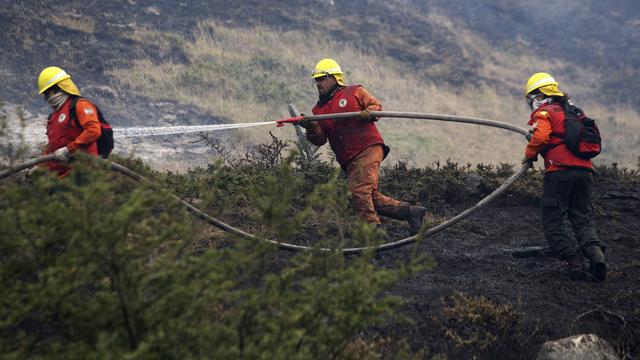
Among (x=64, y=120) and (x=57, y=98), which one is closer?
(x=64, y=120)

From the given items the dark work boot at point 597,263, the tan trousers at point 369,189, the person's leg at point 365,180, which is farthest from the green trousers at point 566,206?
the person's leg at point 365,180

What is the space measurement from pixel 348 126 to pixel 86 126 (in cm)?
269

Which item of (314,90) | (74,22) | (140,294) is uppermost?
(74,22)

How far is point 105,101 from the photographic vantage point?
16312mm

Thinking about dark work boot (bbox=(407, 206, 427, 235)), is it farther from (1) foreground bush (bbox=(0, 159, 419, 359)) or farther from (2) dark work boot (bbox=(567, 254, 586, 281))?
(1) foreground bush (bbox=(0, 159, 419, 359))

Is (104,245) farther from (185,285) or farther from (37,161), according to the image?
(37,161)

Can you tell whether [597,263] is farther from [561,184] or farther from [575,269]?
[561,184]

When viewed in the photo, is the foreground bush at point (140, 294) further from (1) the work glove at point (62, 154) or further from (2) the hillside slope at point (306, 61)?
(2) the hillside slope at point (306, 61)

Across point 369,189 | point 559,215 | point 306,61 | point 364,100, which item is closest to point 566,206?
point 559,215

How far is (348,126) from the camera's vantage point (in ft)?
24.0

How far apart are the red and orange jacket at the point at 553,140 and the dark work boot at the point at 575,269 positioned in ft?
2.88

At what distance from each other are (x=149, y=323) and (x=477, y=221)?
19.0 ft

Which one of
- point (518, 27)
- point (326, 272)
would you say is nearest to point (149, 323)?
point (326, 272)

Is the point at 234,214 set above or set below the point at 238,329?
above
